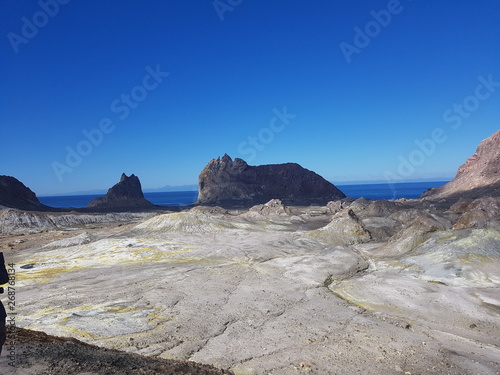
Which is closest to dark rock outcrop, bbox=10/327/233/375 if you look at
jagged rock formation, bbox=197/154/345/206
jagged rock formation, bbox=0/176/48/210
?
jagged rock formation, bbox=0/176/48/210

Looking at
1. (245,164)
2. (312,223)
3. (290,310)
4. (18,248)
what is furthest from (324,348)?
(245,164)

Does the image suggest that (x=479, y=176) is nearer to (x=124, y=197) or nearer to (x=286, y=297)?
(x=286, y=297)

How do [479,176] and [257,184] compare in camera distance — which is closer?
[479,176]

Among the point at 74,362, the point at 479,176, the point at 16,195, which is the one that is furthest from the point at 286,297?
the point at 16,195

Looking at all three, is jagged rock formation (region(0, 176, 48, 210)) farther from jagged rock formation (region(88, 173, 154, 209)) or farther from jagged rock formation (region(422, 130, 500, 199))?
jagged rock formation (region(422, 130, 500, 199))

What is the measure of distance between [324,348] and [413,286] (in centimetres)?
1480

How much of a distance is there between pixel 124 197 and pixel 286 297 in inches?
5387

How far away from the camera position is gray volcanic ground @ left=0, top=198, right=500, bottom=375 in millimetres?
16406

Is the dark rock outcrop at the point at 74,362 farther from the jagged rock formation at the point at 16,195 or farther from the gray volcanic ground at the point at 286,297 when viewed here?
the jagged rock formation at the point at 16,195

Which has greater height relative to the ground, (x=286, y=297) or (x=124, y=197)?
(x=124, y=197)

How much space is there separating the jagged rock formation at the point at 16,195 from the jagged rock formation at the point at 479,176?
132364 mm

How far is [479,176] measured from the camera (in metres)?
118

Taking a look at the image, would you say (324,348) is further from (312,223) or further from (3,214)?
(3,214)

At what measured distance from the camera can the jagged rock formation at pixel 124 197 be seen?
14675cm
